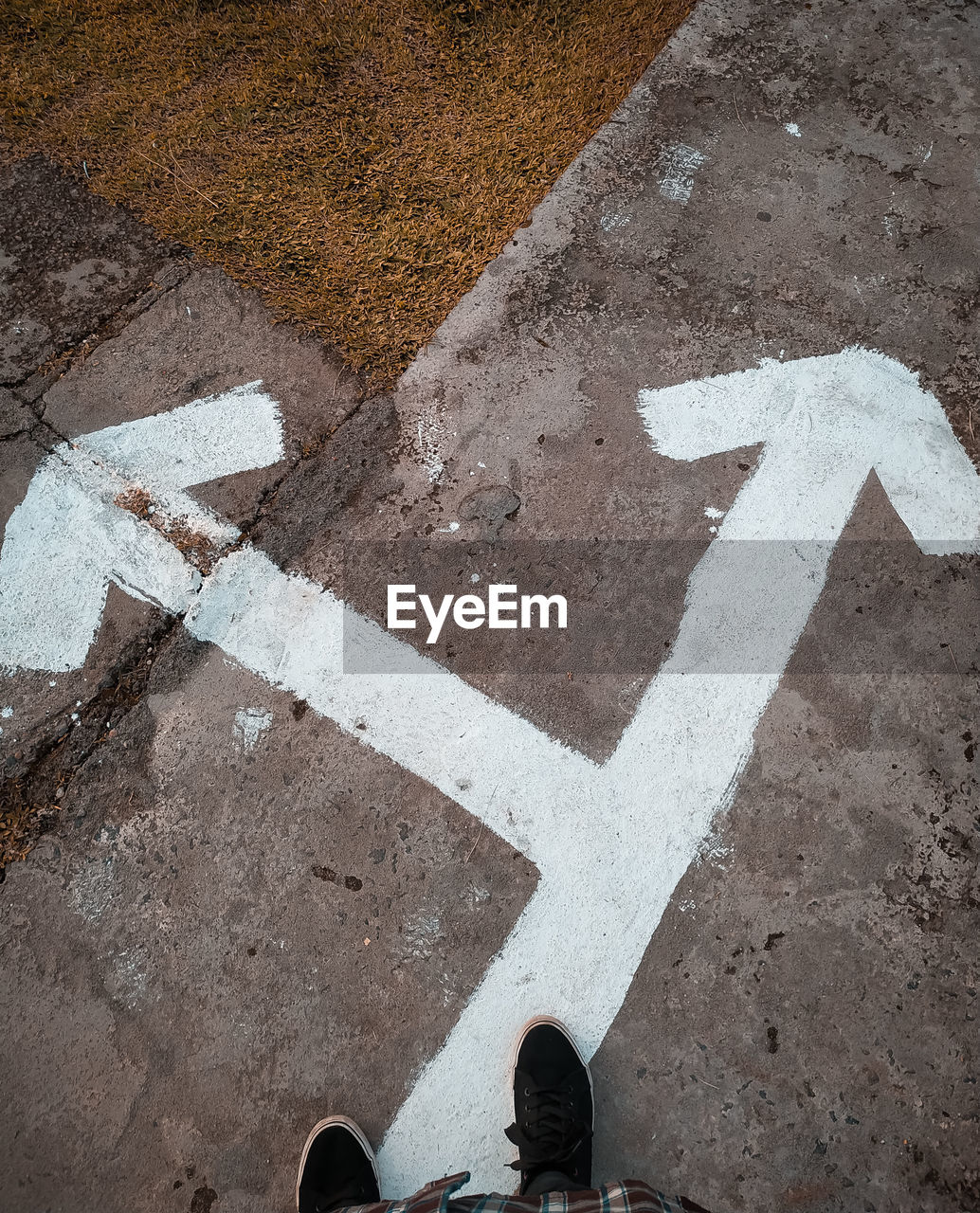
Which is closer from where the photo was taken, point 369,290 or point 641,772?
point 641,772

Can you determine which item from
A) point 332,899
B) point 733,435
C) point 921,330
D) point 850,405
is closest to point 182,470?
point 332,899

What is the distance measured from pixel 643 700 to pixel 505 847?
67 cm

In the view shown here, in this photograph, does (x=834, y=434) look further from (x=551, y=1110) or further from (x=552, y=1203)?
(x=552, y=1203)

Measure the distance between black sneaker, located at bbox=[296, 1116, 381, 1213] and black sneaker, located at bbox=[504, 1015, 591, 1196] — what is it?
1.36 feet

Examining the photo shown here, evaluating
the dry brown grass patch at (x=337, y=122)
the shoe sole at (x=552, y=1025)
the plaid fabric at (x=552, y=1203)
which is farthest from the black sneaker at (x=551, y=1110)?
the dry brown grass patch at (x=337, y=122)

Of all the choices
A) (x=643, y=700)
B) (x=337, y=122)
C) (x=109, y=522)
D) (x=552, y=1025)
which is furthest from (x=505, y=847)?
(x=337, y=122)

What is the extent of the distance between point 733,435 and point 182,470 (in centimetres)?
215

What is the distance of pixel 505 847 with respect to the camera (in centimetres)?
236

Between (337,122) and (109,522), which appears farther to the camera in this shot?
(337,122)

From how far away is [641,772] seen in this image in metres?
2.42

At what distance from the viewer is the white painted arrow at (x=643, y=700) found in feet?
7.29

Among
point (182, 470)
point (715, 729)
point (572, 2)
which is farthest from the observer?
point (572, 2)

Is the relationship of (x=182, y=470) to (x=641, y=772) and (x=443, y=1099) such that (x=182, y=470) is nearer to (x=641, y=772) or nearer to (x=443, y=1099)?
A: (x=641, y=772)

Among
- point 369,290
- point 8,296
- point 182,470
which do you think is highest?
point 8,296
